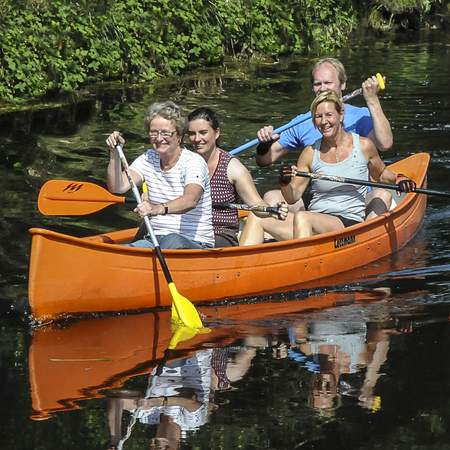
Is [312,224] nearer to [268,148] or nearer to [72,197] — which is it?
[268,148]

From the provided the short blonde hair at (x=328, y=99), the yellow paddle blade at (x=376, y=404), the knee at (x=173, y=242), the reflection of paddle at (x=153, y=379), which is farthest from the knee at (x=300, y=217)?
the yellow paddle blade at (x=376, y=404)

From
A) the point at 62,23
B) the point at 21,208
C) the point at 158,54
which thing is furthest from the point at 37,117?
the point at 21,208

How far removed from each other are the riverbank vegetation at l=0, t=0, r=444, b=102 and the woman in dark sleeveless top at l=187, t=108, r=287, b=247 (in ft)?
29.5

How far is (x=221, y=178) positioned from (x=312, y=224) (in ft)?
3.00

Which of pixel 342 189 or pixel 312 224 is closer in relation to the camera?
pixel 312 224

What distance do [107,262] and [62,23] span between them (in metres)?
11.3

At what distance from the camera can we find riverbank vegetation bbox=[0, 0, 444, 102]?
17984 millimetres

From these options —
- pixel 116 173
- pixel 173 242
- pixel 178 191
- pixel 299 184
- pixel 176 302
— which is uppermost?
pixel 116 173

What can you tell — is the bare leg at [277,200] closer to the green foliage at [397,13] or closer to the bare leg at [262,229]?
the bare leg at [262,229]

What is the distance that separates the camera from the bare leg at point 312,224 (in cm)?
937

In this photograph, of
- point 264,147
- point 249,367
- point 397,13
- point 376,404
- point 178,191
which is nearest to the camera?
point 376,404

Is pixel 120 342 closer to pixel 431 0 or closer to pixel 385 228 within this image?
pixel 385 228

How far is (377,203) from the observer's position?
1028 centimetres

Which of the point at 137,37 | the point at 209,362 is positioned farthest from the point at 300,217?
the point at 137,37
